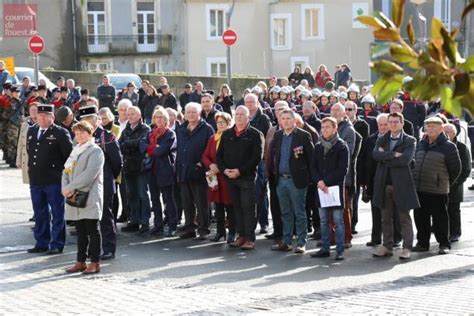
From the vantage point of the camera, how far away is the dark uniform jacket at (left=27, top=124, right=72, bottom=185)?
13016 millimetres

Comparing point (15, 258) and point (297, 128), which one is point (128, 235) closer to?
point (15, 258)

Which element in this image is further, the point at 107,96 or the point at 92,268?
the point at 107,96

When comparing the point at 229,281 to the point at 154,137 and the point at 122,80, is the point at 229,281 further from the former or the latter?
the point at 122,80

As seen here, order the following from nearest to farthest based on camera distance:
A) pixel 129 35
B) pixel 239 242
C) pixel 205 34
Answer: pixel 239 242 < pixel 205 34 < pixel 129 35

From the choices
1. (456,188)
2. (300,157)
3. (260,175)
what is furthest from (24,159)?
(456,188)

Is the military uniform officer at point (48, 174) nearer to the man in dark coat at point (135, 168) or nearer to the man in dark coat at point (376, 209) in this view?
the man in dark coat at point (135, 168)

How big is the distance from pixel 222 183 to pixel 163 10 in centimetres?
4373

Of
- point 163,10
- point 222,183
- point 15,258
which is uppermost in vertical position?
point 163,10

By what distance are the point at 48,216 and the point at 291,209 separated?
3.28m

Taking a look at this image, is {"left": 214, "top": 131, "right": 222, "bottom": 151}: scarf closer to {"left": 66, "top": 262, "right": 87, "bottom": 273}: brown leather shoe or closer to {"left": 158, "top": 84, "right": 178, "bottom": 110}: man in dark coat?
{"left": 66, "top": 262, "right": 87, "bottom": 273}: brown leather shoe

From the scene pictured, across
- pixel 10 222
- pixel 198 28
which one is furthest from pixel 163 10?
pixel 10 222

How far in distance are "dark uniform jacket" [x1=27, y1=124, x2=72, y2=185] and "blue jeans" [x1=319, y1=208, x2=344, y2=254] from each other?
350 centimetres

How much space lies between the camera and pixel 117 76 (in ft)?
120

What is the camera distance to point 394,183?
12.6 m
